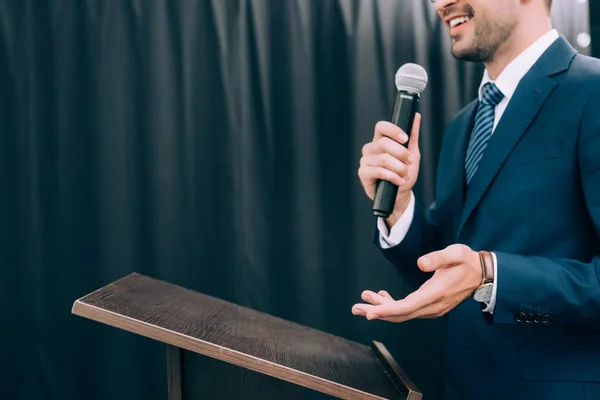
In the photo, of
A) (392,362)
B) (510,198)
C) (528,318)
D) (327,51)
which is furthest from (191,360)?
(327,51)

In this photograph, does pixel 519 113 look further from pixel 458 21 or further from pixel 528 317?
pixel 528 317

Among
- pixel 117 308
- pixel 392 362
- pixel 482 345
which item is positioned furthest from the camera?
pixel 482 345

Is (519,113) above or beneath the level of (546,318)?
above

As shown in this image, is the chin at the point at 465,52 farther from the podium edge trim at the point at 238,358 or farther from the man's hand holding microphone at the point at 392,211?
Result: the podium edge trim at the point at 238,358

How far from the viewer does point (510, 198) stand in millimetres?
1064

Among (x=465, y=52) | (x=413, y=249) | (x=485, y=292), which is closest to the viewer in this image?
(x=485, y=292)

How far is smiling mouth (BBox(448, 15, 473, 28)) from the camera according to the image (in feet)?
3.93

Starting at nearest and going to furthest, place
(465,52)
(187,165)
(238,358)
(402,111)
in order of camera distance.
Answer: (238,358), (402,111), (465,52), (187,165)

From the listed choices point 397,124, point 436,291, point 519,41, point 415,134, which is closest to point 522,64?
point 519,41

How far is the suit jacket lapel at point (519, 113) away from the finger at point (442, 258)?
13.0 inches

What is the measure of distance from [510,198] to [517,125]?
154 mm

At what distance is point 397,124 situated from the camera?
0.98m

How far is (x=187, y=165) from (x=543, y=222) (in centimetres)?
127

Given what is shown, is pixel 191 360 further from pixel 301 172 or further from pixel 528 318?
pixel 301 172
